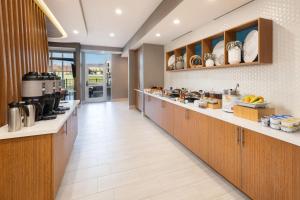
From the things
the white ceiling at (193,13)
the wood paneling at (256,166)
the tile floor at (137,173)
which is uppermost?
the white ceiling at (193,13)

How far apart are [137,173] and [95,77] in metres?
8.35

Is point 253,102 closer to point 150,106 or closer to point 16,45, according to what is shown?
point 16,45

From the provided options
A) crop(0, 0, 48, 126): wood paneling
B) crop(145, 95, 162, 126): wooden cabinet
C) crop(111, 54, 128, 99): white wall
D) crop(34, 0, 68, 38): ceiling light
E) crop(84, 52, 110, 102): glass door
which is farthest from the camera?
crop(111, 54, 128, 99): white wall

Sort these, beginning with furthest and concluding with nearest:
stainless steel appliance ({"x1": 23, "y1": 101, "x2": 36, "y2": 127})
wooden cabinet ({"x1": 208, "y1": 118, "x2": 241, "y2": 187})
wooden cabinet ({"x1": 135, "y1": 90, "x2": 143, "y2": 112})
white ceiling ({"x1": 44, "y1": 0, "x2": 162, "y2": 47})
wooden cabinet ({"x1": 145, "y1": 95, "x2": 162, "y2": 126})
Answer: wooden cabinet ({"x1": 135, "y1": 90, "x2": 143, "y2": 112})
wooden cabinet ({"x1": 145, "y1": 95, "x2": 162, "y2": 126})
white ceiling ({"x1": 44, "y1": 0, "x2": 162, "y2": 47})
wooden cabinet ({"x1": 208, "y1": 118, "x2": 241, "y2": 187})
stainless steel appliance ({"x1": 23, "y1": 101, "x2": 36, "y2": 127})

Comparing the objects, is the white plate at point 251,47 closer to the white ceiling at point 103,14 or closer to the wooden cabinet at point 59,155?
the white ceiling at point 103,14

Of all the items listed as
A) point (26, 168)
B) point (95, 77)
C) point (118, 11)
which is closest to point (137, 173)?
Result: point (26, 168)

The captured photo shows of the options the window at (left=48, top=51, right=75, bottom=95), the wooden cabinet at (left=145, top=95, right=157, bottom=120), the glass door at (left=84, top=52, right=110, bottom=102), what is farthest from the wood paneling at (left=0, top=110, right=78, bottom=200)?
the glass door at (left=84, top=52, right=110, bottom=102)

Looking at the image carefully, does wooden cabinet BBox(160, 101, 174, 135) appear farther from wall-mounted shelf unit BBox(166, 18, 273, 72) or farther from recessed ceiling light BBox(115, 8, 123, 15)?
recessed ceiling light BBox(115, 8, 123, 15)

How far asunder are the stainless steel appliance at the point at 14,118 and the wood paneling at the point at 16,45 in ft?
1.01

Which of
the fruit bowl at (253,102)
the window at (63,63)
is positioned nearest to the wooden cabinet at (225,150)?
the fruit bowl at (253,102)

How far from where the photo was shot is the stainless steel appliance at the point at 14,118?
1574 millimetres

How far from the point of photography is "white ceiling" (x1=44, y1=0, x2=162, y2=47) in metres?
3.49

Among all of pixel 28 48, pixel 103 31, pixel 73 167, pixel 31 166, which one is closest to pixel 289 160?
pixel 31 166

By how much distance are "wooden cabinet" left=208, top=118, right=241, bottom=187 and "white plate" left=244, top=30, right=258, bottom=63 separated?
102 centimetres
